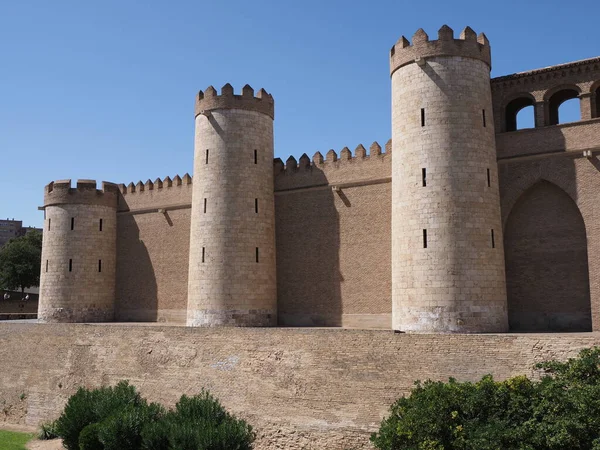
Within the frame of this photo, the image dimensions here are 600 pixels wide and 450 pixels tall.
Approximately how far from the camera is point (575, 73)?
800 inches

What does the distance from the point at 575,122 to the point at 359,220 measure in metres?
7.85

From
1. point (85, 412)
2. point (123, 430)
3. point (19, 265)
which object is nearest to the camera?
point (123, 430)

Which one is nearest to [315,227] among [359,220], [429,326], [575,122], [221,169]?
[359,220]

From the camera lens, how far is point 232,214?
24.3 m

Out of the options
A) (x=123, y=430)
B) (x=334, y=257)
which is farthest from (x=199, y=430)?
(x=334, y=257)

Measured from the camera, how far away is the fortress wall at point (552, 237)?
19188mm

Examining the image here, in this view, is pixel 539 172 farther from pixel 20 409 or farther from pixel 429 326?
pixel 20 409

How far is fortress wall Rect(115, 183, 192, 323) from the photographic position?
28438 millimetres

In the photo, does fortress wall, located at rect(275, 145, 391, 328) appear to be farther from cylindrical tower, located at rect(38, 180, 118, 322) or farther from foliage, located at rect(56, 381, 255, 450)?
cylindrical tower, located at rect(38, 180, 118, 322)

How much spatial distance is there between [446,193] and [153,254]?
15274 millimetres

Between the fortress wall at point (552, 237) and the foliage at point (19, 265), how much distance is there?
4107 cm

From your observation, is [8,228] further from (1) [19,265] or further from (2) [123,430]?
(2) [123,430]

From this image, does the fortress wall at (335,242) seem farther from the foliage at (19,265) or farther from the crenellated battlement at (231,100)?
the foliage at (19,265)

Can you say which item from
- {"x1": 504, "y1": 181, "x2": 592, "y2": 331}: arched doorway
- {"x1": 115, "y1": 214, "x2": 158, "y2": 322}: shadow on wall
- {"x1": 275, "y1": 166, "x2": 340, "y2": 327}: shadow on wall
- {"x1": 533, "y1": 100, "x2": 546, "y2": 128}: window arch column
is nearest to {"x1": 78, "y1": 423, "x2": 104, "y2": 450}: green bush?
{"x1": 275, "y1": 166, "x2": 340, "y2": 327}: shadow on wall
